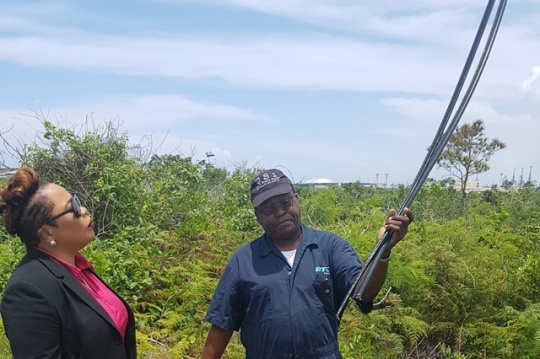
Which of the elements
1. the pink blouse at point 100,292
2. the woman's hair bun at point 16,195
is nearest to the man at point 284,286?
the pink blouse at point 100,292

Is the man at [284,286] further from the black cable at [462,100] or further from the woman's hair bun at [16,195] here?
the woman's hair bun at [16,195]

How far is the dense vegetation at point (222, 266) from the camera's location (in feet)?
17.6

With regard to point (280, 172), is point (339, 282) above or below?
below

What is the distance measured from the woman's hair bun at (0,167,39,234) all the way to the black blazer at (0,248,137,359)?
0.54 ft

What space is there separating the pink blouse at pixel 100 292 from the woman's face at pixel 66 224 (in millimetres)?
77

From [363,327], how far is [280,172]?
264 cm

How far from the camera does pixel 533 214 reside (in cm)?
1130

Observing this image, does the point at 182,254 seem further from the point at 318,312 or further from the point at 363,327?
the point at 318,312

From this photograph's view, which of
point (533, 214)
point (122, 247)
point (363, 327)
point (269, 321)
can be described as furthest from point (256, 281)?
point (533, 214)

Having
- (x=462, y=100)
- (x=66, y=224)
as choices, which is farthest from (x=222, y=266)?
(x=462, y=100)

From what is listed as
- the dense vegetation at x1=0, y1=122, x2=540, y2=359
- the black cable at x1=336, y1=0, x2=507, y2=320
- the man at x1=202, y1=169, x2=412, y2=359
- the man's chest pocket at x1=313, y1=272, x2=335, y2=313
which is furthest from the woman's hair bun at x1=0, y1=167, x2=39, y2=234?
the dense vegetation at x1=0, y1=122, x2=540, y2=359

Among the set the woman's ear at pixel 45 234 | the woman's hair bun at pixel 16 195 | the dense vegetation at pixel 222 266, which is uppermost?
the woman's hair bun at pixel 16 195

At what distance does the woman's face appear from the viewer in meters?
2.64

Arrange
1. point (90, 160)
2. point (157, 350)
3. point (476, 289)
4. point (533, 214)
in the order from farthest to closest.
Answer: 1. point (533, 214)
2. point (90, 160)
3. point (476, 289)
4. point (157, 350)
